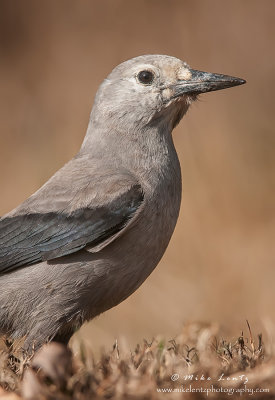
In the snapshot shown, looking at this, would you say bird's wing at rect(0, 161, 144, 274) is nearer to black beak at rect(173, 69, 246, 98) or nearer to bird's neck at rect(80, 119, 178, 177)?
bird's neck at rect(80, 119, 178, 177)

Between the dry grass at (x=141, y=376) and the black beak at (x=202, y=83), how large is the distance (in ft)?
5.74

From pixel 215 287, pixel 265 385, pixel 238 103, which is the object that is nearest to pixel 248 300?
pixel 215 287

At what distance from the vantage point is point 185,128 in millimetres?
7602

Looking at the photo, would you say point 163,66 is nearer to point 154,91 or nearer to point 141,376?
point 154,91

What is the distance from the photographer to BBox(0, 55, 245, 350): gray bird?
3.92 m

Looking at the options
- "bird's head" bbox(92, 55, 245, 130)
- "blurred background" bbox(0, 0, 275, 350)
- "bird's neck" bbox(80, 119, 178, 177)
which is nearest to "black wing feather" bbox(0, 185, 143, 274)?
"bird's neck" bbox(80, 119, 178, 177)

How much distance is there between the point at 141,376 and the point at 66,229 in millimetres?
1382

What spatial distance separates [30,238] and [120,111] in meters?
1.00

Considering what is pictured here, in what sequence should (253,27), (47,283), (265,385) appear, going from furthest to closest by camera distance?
(253,27) → (47,283) → (265,385)

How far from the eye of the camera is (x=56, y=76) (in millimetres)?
8195

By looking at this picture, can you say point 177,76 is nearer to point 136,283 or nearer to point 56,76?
point 136,283

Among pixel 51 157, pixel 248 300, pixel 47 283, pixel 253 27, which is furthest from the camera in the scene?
pixel 51 157

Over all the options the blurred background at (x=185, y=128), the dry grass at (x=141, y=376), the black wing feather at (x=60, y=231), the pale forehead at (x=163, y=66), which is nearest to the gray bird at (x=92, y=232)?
the black wing feather at (x=60, y=231)

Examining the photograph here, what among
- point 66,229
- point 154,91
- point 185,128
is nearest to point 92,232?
point 66,229
